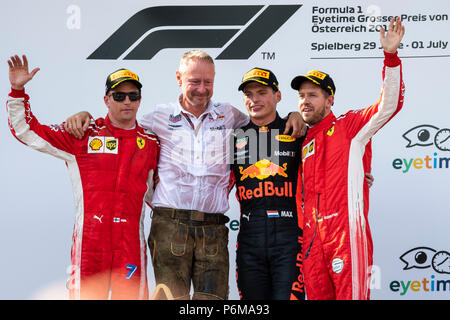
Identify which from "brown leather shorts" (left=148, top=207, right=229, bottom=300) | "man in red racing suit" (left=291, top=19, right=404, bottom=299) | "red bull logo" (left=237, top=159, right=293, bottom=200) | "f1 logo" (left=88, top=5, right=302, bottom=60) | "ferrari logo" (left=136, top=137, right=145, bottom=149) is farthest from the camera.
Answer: "f1 logo" (left=88, top=5, right=302, bottom=60)

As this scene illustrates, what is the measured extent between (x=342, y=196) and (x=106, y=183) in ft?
4.35

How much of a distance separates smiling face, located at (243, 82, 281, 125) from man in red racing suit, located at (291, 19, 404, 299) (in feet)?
1.05

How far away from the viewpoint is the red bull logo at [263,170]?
3.12 meters

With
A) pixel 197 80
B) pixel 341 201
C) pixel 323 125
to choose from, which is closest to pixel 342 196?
pixel 341 201

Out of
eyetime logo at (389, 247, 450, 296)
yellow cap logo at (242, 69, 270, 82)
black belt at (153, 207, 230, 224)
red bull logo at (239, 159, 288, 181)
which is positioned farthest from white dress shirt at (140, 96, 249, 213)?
eyetime logo at (389, 247, 450, 296)

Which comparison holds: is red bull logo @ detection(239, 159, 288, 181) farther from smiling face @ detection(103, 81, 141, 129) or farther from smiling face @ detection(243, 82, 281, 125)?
smiling face @ detection(103, 81, 141, 129)

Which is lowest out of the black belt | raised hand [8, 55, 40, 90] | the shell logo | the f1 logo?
the black belt

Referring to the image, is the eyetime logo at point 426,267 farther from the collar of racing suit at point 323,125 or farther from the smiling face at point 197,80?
the smiling face at point 197,80

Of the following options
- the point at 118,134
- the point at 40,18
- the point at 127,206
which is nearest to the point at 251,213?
the point at 127,206

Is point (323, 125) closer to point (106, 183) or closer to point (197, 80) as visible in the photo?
point (197, 80)

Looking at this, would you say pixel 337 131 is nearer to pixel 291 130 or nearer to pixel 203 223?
pixel 291 130

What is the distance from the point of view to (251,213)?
310 centimetres

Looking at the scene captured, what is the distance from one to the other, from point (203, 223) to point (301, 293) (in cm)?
67

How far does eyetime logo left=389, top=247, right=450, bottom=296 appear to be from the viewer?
3.90 metres
